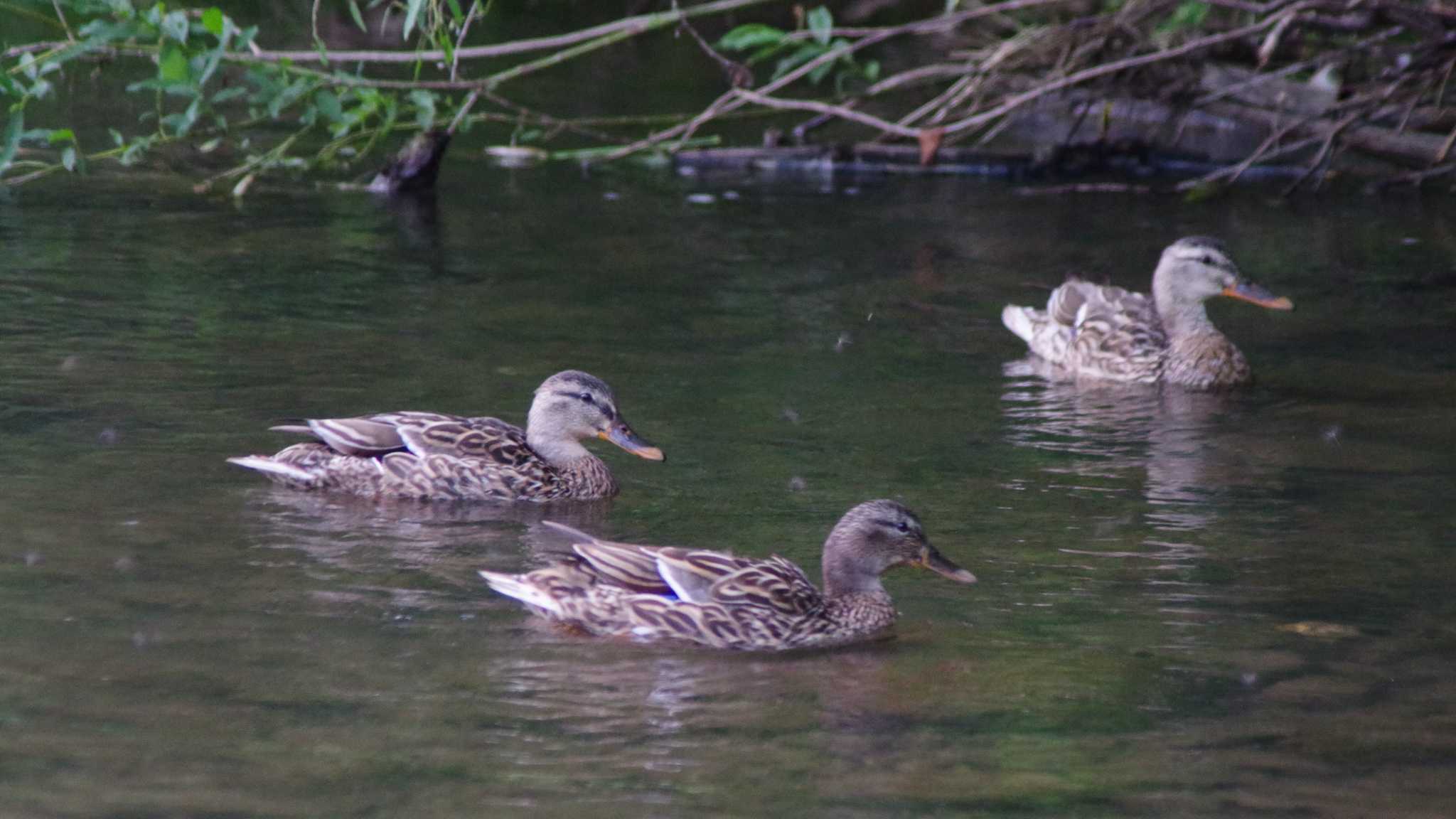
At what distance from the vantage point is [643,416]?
1094 cm

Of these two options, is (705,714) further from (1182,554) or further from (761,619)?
(1182,554)

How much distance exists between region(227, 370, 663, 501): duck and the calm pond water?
159 mm

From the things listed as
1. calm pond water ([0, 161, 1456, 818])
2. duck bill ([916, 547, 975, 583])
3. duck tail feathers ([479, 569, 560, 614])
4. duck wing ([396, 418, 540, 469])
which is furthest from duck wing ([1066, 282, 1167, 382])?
duck tail feathers ([479, 569, 560, 614])

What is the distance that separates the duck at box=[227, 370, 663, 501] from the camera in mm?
9617

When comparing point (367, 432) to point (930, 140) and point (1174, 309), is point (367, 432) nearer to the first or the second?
point (1174, 309)

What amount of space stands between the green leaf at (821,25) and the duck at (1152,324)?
218 cm

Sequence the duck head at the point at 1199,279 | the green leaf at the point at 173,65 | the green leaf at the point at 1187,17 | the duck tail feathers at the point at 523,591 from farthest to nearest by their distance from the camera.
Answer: the green leaf at the point at 1187,17, the duck head at the point at 1199,279, the green leaf at the point at 173,65, the duck tail feathers at the point at 523,591

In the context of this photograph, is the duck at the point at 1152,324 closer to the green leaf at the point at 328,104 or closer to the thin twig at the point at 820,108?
the thin twig at the point at 820,108

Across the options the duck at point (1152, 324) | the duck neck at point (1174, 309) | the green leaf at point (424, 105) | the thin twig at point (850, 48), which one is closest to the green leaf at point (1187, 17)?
the thin twig at point (850, 48)

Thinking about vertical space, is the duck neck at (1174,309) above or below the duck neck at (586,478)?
above

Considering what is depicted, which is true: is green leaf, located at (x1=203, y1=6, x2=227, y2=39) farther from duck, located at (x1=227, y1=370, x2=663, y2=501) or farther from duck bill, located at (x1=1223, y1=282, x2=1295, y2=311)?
duck bill, located at (x1=1223, y1=282, x2=1295, y2=311)

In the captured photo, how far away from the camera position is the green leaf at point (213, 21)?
11172 mm

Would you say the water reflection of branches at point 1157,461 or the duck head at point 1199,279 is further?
the duck head at point 1199,279

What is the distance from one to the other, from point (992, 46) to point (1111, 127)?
4.01 metres
